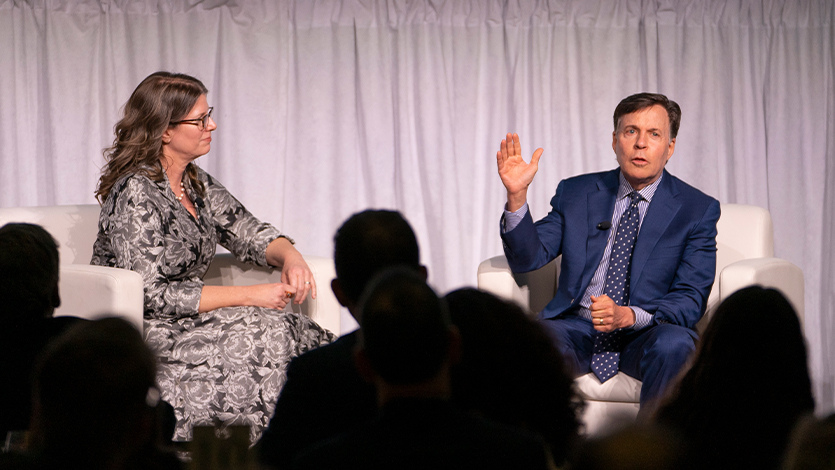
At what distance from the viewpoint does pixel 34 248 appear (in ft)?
5.10

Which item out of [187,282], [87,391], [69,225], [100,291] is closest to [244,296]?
[187,282]

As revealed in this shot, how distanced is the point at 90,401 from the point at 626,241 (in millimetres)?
2092

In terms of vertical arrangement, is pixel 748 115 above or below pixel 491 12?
below

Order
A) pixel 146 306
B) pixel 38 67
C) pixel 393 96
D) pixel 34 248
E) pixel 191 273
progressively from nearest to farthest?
pixel 34 248, pixel 146 306, pixel 191 273, pixel 38 67, pixel 393 96

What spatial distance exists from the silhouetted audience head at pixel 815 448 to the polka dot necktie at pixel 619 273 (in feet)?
5.45

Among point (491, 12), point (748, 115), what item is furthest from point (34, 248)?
point (748, 115)

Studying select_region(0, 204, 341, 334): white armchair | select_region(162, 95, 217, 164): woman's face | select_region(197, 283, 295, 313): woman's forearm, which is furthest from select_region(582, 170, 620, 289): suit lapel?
select_region(162, 95, 217, 164): woman's face

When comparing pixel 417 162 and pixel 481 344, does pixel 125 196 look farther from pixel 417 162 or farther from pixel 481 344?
pixel 417 162

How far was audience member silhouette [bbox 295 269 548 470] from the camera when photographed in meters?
0.89

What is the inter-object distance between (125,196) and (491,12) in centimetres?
218

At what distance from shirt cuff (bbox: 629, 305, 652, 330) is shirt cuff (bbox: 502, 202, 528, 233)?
455 mm

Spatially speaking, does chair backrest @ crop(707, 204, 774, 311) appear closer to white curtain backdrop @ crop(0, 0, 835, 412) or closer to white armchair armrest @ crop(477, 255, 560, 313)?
white armchair armrest @ crop(477, 255, 560, 313)

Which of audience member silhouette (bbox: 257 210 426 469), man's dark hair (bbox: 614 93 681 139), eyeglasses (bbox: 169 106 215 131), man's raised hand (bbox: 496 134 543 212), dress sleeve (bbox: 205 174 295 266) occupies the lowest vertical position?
audience member silhouette (bbox: 257 210 426 469)

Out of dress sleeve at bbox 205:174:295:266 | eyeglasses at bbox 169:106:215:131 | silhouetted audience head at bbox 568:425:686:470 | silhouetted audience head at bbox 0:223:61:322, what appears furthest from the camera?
dress sleeve at bbox 205:174:295:266
